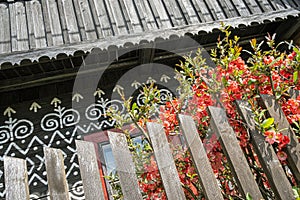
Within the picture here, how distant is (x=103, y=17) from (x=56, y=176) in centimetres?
288

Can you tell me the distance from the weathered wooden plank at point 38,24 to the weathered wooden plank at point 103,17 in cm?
73

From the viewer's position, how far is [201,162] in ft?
4.36

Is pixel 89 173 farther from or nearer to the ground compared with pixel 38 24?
nearer to the ground

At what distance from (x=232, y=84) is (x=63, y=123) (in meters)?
2.69

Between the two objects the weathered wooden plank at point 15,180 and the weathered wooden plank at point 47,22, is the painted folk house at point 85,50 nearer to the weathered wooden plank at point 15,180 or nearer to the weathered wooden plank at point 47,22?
the weathered wooden plank at point 47,22

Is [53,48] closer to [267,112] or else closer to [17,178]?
[17,178]

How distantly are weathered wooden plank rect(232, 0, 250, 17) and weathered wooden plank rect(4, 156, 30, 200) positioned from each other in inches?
132

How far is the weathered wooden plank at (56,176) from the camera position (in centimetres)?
120

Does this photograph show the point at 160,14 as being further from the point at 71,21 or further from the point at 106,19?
the point at 71,21

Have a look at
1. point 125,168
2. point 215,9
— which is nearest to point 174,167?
point 125,168

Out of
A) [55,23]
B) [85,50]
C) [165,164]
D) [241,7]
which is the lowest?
[165,164]

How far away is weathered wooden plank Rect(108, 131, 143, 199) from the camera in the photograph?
1.26 metres

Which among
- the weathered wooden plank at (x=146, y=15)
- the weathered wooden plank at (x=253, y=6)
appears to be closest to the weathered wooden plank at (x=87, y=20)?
the weathered wooden plank at (x=146, y=15)

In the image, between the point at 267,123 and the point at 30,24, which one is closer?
the point at 267,123
